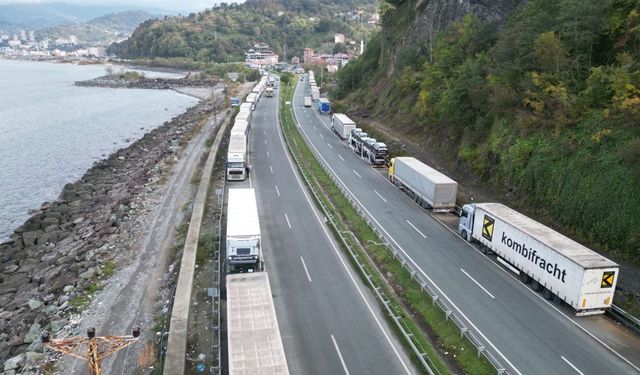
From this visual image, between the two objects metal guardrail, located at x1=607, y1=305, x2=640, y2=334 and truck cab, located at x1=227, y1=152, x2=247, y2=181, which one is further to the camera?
truck cab, located at x1=227, y1=152, x2=247, y2=181

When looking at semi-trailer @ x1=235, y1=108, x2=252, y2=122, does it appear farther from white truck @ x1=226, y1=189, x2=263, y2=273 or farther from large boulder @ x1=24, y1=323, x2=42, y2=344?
large boulder @ x1=24, y1=323, x2=42, y2=344

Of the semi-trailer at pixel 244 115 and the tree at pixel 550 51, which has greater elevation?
the tree at pixel 550 51

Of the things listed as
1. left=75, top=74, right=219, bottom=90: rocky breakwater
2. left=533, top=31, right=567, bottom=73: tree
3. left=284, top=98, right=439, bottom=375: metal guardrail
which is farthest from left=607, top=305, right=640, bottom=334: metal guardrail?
left=75, top=74, right=219, bottom=90: rocky breakwater

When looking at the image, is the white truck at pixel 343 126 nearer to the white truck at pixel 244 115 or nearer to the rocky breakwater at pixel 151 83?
the white truck at pixel 244 115

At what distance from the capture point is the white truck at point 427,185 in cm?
3806

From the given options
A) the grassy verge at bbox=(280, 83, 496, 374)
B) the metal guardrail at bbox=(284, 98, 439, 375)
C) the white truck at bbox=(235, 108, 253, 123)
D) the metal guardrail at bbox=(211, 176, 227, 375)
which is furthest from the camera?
the white truck at bbox=(235, 108, 253, 123)

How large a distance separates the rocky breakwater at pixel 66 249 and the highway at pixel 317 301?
10847mm

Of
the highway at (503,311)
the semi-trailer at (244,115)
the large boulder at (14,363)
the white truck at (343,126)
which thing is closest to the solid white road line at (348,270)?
the highway at (503,311)

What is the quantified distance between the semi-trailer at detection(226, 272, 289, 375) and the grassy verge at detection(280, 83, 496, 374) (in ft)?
21.6

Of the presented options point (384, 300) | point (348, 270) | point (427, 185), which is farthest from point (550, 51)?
point (384, 300)

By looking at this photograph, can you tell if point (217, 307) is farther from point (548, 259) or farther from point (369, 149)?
point (369, 149)

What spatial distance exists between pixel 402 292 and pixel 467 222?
955cm

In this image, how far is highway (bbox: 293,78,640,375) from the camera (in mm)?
20406

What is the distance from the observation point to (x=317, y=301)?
2503 centimetres
